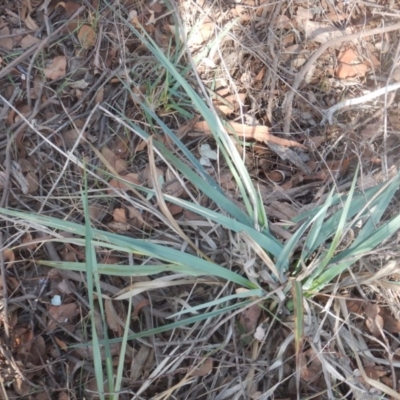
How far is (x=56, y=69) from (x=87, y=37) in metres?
0.12

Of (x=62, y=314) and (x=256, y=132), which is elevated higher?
(x=256, y=132)

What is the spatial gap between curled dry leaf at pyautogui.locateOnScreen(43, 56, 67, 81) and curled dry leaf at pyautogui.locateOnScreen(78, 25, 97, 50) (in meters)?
0.07

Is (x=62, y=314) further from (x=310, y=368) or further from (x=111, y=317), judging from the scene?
(x=310, y=368)

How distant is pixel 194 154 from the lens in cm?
130

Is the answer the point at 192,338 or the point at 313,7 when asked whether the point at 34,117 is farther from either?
the point at 313,7

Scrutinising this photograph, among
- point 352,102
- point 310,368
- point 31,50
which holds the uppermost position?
point 31,50

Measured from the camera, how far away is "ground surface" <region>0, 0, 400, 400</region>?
1119mm

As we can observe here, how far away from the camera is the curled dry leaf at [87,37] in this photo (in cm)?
137

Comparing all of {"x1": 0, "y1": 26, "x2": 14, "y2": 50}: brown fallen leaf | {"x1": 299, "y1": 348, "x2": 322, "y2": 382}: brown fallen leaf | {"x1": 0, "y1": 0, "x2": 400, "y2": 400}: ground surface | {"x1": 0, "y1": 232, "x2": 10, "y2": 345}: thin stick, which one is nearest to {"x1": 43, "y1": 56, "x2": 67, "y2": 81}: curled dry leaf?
{"x1": 0, "y1": 0, "x2": 400, "y2": 400}: ground surface

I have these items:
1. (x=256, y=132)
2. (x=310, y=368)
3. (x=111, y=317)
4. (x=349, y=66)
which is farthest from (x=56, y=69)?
(x=310, y=368)

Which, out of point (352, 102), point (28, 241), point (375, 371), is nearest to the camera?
point (375, 371)

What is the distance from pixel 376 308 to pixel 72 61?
0.97m

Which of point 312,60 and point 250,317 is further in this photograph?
point 312,60

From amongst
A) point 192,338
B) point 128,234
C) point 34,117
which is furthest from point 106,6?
point 192,338
